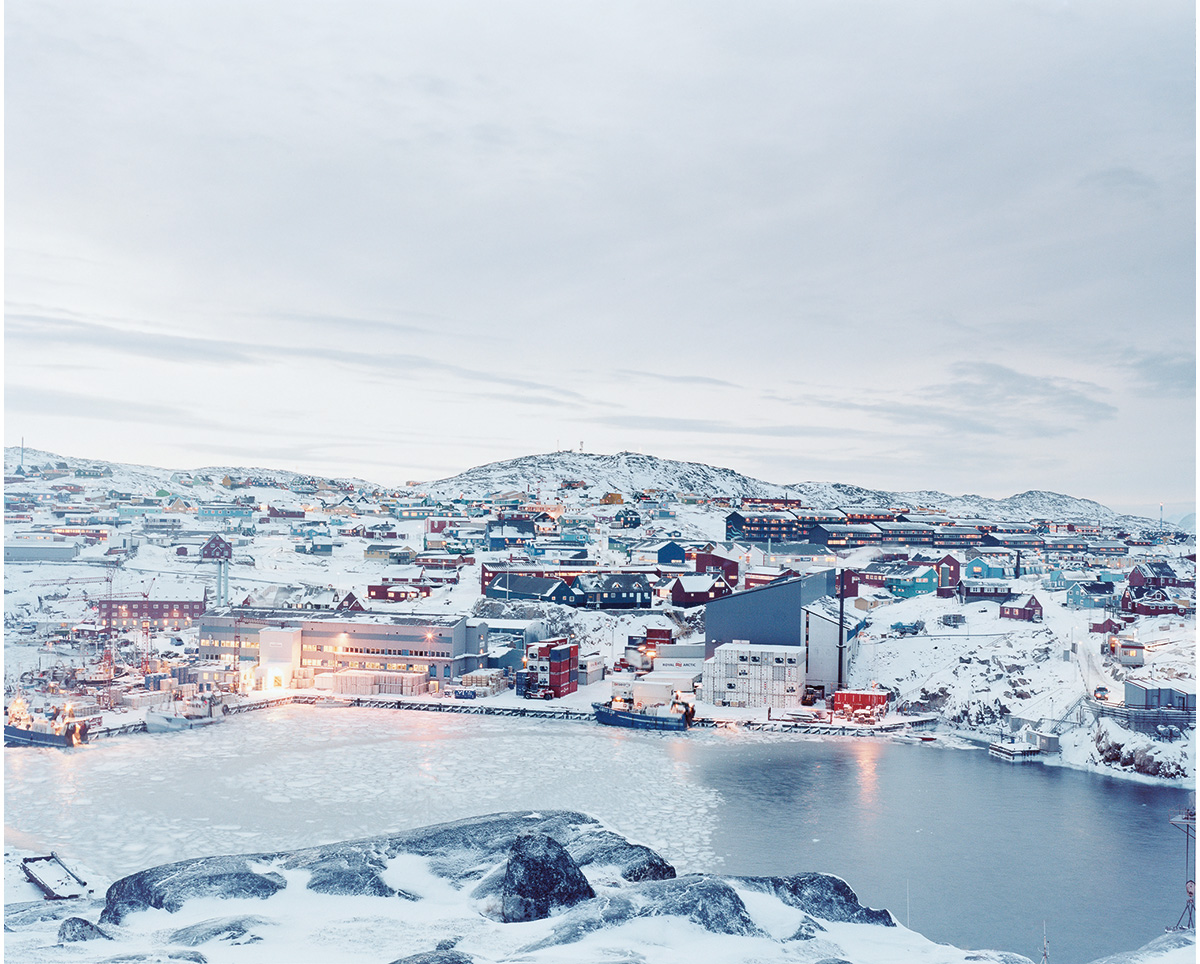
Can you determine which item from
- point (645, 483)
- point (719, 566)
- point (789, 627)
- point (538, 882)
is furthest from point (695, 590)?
point (645, 483)

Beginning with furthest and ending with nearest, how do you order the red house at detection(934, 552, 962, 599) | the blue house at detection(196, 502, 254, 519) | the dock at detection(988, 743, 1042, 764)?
1. the blue house at detection(196, 502, 254, 519)
2. the red house at detection(934, 552, 962, 599)
3. the dock at detection(988, 743, 1042, 764)

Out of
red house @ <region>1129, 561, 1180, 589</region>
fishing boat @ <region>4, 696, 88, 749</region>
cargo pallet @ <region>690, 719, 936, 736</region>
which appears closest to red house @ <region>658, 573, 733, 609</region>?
cargo pallet @ <region>690, 719, 936, 736</region>

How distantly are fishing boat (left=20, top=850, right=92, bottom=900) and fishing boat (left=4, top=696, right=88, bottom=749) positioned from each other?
675 centimetres

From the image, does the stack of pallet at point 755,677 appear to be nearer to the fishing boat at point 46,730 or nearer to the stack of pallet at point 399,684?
the stack of pallet at point 399,684

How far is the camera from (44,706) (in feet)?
58.6

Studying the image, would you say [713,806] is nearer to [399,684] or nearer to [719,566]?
[399,684]

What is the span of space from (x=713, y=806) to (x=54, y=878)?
26.5 ft

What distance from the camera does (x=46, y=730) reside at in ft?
54.1

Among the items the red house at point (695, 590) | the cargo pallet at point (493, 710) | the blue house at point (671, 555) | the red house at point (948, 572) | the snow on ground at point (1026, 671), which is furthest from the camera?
the blue house at point (671, 555)

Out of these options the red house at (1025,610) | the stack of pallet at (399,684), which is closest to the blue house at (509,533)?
the stack of pallet at (399,684)

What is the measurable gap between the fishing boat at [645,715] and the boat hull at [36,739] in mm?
9672

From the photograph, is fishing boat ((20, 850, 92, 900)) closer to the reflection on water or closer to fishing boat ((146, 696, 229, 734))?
the reflection on water

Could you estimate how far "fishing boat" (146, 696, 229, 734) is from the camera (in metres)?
17.6

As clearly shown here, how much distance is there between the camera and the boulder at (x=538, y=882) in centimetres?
819
